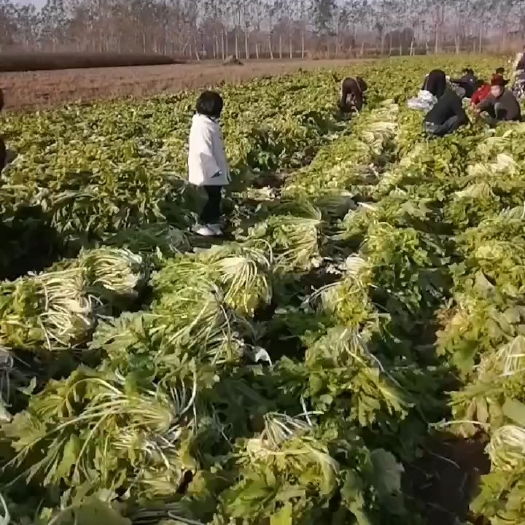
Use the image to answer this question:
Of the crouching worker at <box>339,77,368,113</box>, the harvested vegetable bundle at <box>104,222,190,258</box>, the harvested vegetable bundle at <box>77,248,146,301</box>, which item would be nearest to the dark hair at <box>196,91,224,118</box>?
the harvested vegetable bundle at <box>104,222,190,258</box>

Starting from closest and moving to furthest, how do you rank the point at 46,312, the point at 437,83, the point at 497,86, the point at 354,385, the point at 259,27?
the point at 354,385
the point at 46,312
the point at 497,86
the point at 437,83
the point at 259,27

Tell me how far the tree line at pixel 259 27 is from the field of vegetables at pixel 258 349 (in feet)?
211

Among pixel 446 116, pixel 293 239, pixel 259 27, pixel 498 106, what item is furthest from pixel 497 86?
pixel 259 27

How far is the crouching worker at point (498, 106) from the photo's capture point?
13117 mm

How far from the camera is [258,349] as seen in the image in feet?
14.8

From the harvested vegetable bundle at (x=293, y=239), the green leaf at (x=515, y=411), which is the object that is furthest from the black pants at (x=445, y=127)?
the green leaf at (x=515, y=411)

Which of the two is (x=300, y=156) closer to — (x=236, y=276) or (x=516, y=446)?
(x=236, y=276)

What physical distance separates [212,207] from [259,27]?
10059 cm

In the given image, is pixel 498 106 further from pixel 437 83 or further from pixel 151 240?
pixel 151 240

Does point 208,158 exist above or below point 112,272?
above

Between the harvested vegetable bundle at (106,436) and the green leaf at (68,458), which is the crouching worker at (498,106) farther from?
the green leaf at (68,458)

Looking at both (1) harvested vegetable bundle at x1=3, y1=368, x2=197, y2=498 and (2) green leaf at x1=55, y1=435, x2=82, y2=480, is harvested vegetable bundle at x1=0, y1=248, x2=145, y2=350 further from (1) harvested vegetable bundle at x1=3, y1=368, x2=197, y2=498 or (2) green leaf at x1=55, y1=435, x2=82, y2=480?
(2) green leaf at x1=55, y1=435, x2=82, y2=480

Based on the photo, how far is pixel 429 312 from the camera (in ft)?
18.4

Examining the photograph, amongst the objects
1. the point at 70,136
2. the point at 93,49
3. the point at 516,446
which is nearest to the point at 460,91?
the point at 70,136
